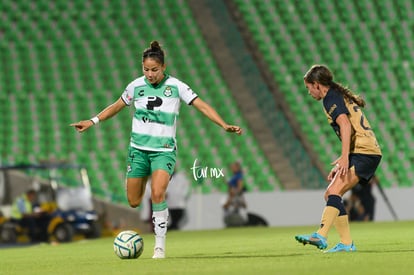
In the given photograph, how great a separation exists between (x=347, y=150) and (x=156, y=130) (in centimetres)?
181

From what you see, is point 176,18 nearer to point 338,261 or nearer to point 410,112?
point 410,112

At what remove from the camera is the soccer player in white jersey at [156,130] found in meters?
9.16

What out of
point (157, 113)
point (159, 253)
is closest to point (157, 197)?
point (159, 253)

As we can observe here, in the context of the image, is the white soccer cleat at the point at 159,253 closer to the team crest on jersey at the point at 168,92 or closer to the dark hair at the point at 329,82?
the team crest on jersey at the point at 168,92

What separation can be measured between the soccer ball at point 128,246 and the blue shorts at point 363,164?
2115 millimetres

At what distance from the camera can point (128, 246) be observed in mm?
9242

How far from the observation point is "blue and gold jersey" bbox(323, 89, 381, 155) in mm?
8859

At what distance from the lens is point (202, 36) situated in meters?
25.5

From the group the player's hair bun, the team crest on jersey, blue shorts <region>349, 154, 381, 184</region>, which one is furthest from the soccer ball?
blue shorts <region>349, 154, 381, 184</region>

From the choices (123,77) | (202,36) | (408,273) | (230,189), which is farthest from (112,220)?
(408,273)

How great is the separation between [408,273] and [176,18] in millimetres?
19873

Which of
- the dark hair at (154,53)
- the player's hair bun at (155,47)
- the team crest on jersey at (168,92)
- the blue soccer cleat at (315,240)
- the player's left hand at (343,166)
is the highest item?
the player's hair bun at (155,47)

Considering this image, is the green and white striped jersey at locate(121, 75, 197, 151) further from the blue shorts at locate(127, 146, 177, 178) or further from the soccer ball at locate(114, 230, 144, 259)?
the soccer ball at locate(114, 230, 144, 259)

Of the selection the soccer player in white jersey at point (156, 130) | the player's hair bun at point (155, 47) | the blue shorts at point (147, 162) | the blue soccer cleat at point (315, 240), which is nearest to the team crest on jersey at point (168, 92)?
the soccer player in white jersey at point (156, 130)
